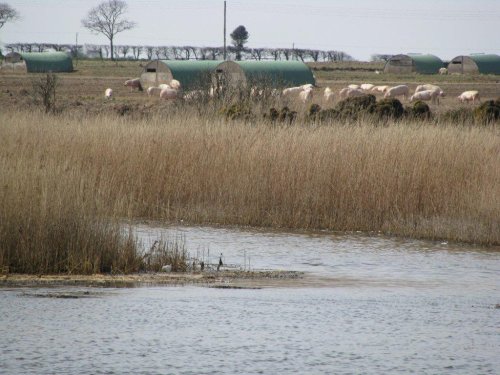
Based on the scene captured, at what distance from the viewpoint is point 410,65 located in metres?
92.7

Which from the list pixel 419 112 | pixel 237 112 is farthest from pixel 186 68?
pixel 237 112

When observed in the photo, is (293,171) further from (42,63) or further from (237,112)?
(42,63)

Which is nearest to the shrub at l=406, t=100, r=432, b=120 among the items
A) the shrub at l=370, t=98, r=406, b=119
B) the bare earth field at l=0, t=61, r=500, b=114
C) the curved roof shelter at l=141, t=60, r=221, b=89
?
the shrub at l=370, t=98, r=406, b=119

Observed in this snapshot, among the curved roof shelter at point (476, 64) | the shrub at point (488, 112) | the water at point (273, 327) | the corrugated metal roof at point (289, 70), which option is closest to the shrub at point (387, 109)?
the shrub at point (488, 112)

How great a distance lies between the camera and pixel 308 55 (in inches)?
4983

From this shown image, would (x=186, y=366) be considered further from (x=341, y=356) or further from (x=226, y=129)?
(x=226, y=129)

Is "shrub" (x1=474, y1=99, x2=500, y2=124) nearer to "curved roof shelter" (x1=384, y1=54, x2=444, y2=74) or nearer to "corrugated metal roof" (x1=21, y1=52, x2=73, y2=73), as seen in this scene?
"corrugated metal roof" (x1=21, y1=52, x2=73, y2=73)

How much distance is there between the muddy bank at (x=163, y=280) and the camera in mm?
10719

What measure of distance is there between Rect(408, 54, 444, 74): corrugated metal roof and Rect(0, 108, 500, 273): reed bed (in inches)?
2982

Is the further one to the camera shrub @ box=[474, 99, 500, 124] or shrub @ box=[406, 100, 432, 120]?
shrub @ box=[406, 100, 432, 120]

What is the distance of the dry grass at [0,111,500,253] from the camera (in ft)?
52.2

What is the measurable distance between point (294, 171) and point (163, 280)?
591 centimetres

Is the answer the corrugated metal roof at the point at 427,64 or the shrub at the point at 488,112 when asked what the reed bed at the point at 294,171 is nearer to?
the shrub at the point at 488,112

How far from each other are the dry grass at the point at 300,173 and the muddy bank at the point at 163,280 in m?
3.57
